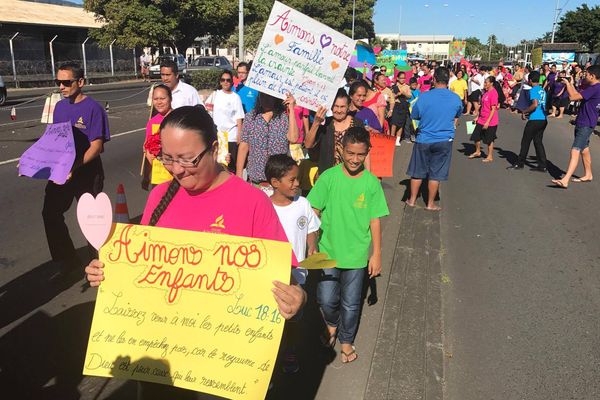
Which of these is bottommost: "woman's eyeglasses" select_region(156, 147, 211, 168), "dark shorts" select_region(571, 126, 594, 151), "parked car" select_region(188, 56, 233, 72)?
"dark shorts" select_region(571, 126, 594, 151)

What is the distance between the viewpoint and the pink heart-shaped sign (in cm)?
178

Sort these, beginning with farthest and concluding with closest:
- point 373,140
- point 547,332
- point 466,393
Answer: point 373,140 < point 547,332 < point 466,393

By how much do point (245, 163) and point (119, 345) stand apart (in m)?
3.32

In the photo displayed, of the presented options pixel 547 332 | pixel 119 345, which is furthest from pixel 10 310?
pixel 547 332

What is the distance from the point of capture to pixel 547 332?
393 cm

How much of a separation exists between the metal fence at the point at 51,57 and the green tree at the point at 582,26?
48.7m

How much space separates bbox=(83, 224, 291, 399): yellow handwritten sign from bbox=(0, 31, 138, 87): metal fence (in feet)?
97.2

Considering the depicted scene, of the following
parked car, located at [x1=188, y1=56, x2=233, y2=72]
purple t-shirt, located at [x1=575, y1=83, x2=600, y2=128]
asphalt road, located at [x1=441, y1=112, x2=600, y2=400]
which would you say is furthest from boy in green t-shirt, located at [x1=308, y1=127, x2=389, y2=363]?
parked car, located at [x1=188, y1=56, x2=233, y2=72]

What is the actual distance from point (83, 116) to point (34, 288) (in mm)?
1562

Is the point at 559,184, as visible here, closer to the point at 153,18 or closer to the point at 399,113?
the point at 399,113

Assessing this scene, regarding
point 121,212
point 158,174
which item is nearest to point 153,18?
point 158,174

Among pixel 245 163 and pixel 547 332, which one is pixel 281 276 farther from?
pixel 245 163

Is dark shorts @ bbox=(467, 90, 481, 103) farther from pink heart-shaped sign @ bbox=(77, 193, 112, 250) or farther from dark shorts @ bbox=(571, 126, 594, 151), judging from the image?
pink heart-shaped sign @ bbox=(77, 193, 112, 250)

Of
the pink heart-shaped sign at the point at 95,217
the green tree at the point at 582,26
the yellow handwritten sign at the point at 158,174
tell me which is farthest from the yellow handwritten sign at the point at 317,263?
the green tree at the point at 582,26
